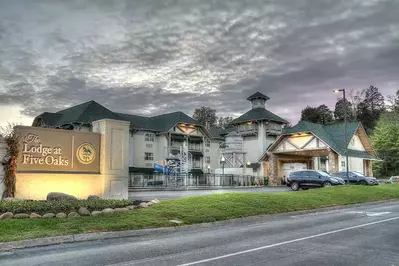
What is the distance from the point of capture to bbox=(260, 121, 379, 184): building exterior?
153 feet

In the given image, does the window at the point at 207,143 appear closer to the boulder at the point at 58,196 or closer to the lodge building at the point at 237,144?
the lodge building at the point at 237,144

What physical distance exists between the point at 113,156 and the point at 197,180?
32.7 m

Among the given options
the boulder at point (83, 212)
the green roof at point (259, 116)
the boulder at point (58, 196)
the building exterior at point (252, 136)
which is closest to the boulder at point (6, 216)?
the boulder at point (83, 212)

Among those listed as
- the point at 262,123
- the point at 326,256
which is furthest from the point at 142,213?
the point at 262,123

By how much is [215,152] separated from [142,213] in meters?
58.4

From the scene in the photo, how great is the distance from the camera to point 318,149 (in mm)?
46719

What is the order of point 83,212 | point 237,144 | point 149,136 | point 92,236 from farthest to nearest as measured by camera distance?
point 237,144 < point 149,136 < point 83,212 < point 92,236

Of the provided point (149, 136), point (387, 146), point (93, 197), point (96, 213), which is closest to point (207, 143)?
point (149, 136)

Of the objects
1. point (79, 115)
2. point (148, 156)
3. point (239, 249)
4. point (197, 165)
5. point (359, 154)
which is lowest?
point (239, 249)

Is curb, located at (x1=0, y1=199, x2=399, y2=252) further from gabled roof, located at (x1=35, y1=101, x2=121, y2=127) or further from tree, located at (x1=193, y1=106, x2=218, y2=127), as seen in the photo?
tree, located at (x1=193, y1=106, x2=218, y2=127)

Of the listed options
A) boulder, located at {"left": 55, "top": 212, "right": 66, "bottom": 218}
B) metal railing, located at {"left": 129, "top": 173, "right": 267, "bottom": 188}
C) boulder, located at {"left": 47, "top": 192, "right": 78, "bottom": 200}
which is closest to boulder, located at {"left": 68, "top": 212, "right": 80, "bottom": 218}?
boulder, located at {"left": 55, "top": 212, "right": 66, "bottom": 218}

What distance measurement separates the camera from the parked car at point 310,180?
3441cm

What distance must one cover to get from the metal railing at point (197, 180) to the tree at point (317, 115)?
199 ft

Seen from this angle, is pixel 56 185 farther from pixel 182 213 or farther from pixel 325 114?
pixel 325 114
